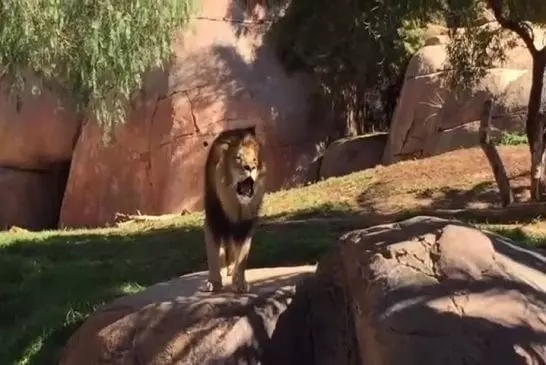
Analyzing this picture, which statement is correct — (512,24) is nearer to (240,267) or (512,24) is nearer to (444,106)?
(444,106)

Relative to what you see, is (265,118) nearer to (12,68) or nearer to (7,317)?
(12,68)

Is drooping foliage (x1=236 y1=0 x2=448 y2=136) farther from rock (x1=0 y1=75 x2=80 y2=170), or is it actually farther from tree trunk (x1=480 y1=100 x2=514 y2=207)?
rock (x1=0 y1=75 x2=80 y2=170)

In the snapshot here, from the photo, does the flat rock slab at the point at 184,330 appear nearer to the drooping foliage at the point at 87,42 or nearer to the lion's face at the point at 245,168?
the lion's face at the point at 245,168

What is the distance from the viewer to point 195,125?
1892 cm

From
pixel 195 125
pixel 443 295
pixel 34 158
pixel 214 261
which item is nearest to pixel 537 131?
pixel 214 261

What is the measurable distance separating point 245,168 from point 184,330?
111 cm

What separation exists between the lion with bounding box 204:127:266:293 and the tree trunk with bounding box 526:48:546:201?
22.3ft

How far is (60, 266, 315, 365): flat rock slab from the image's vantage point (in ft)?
20.3

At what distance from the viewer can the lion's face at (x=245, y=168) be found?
672cm

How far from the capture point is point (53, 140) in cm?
2020

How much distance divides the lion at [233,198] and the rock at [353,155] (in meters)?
11.3

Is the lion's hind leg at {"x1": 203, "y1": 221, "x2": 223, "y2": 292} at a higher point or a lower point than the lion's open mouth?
lower

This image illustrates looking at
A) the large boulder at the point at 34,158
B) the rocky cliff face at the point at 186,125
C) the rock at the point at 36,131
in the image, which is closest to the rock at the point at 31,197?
the large boulder at the point at 34,158

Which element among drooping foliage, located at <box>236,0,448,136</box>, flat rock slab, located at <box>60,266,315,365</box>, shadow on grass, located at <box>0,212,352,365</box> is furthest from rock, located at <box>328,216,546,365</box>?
drooping foliage, located at <box>236,0,448,136</box>
